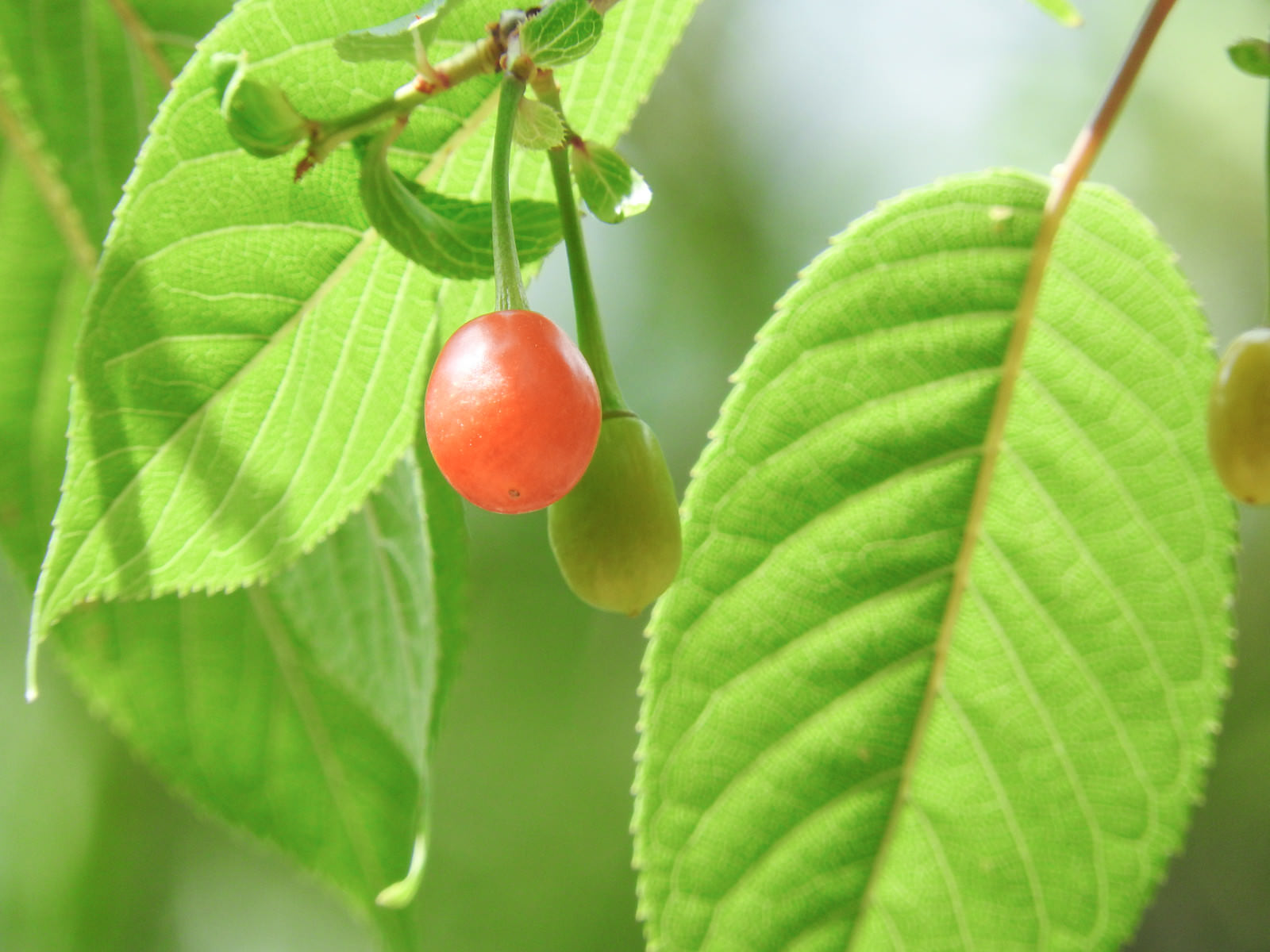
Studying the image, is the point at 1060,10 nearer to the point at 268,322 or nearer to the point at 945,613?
the point at 945,613

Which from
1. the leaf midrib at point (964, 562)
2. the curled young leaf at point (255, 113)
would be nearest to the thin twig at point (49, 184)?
the curled young leaf at point (255, 113)

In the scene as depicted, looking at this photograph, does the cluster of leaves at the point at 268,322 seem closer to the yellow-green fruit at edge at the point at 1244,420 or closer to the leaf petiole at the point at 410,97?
the leaf petiole at the point at 410,97

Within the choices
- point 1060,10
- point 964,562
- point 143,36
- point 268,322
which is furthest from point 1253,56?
point 143,36

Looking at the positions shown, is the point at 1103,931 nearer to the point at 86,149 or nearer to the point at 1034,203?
the point at 1034,203

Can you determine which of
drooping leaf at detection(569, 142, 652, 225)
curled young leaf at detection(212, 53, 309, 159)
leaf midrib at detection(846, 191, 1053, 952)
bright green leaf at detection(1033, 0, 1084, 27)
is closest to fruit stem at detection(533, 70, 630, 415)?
drooping leaf at detection(569, 142, 652, 225)

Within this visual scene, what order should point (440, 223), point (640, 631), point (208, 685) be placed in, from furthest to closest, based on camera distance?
point (640, 631)
point (208, 685)
point (440, 223)
